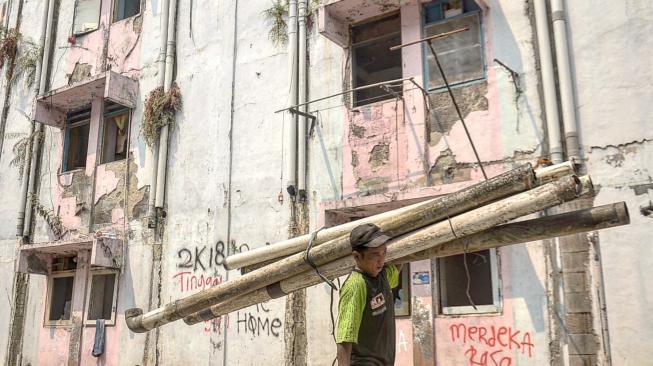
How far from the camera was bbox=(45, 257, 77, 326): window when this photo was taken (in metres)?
10.5

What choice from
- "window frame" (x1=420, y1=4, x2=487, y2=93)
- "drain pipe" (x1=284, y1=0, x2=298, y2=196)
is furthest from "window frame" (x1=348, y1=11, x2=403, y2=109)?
"drain pipe" (x1=284, y1=0, x2=298, y2=196)

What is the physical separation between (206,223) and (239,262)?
10.8ft

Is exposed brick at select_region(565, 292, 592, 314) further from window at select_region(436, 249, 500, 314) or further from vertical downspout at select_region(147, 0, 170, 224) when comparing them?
vertical downspout at select_region(147, 0, 170, 224)

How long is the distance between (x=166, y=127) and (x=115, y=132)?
5.74 feet

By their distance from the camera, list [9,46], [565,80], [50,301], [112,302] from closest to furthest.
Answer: [565,80] < [112,302] < [50,301] < [9,46]

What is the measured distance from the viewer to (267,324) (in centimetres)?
770

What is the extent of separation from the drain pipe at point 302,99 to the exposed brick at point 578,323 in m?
3.58

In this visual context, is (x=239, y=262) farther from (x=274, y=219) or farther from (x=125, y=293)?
(x=125, y=293)

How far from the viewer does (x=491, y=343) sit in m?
6.20

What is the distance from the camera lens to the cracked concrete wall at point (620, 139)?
216 inches

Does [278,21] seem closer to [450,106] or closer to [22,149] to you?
[450,106]

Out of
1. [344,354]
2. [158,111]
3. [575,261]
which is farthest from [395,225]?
[158,111]

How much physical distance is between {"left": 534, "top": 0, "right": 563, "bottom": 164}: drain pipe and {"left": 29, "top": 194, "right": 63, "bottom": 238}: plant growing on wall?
8489mm

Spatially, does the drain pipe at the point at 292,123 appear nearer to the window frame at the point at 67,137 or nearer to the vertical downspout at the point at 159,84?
the vertical downspout at the point at 159,84
